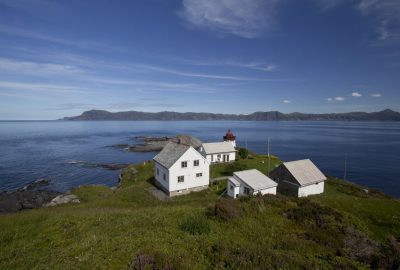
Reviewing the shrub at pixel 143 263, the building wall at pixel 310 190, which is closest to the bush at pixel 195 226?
the shrub at pixel 143 263

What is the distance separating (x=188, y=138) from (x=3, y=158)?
63.9 meters

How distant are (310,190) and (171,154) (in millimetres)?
23860

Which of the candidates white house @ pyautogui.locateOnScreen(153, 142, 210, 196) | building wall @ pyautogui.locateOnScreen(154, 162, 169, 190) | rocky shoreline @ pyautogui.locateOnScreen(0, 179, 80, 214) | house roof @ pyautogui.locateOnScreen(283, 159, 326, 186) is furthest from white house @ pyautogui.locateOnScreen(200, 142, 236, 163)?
rocky shoreline @ pyautogui.locateOnScreen(0, 179, 80, 214)

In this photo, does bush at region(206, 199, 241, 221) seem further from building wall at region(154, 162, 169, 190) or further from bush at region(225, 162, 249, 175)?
bush at region(225, 162, 249, 175)

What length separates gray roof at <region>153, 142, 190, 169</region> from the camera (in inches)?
1395

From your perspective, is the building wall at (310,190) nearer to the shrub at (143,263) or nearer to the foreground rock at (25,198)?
the shrub at (143,263)

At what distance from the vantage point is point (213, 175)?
47.1 meters

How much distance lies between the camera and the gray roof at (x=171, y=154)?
3544 cm

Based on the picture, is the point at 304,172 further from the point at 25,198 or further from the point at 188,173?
the point at 25,198

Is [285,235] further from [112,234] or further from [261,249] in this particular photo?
[112,234]

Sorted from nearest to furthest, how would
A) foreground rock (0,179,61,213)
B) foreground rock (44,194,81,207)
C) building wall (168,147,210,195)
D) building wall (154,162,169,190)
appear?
foreground rock (44,194,81,207), building wall (168,147,210,195), building wall (154,162,169,190), foreground rock (0,179,61,213)

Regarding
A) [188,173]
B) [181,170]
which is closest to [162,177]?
[181,170]

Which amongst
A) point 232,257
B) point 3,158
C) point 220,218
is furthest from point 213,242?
point 3,158

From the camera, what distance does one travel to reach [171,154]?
3762 cm
